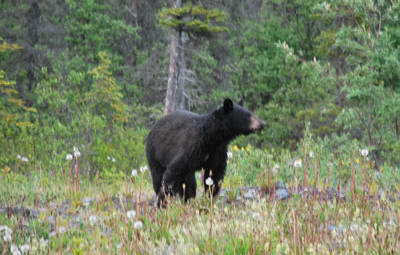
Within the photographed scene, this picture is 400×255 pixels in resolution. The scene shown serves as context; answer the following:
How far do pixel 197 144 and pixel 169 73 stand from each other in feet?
39.6

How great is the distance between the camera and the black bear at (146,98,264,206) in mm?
7168

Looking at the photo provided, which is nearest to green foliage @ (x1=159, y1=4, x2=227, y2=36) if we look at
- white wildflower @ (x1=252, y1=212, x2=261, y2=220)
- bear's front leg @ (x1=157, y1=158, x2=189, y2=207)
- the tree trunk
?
the tree trunk

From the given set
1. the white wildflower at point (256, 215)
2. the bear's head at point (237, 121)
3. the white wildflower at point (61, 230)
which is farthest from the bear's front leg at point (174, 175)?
the white wildflower at point (256, 215)

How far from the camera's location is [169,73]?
19062mm

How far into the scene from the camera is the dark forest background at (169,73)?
1212 cm

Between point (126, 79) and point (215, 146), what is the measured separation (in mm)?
22510

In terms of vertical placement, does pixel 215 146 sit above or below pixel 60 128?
above

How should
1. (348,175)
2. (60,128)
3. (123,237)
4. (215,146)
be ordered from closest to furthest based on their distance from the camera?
(123,237), (215,146), (348,175), (60,128)

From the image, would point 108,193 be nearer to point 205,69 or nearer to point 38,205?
point 38,205

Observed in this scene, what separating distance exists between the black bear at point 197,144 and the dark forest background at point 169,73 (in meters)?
4.48

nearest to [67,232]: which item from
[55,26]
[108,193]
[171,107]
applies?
[108,193]

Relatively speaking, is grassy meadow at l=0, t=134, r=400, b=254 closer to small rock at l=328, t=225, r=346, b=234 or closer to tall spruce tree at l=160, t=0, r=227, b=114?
small rock at l=328, t=225, r=346, b=234

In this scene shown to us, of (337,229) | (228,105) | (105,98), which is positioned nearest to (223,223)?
(337,229)

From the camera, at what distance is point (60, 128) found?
14305mm
